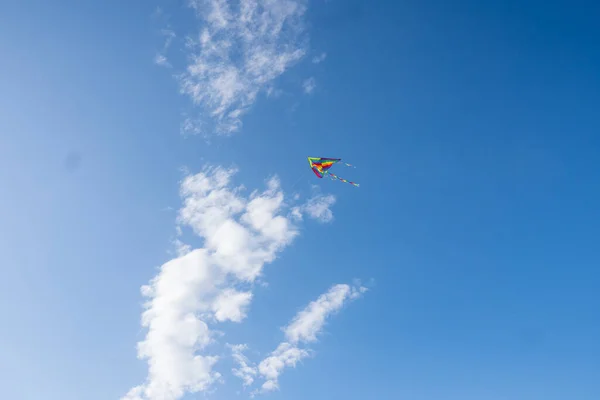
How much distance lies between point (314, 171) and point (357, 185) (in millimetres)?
6217

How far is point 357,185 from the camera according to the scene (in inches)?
2889

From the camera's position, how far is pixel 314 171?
250ft

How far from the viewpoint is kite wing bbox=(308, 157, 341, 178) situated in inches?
3002

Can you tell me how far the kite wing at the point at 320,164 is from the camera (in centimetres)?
7625

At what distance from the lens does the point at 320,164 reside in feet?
252
